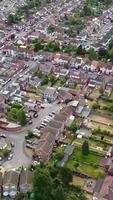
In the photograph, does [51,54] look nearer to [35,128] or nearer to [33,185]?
[35,128]

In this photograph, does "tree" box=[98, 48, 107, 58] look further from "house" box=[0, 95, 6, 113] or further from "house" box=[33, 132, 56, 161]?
"house" box=[33, 132, 56, 161]

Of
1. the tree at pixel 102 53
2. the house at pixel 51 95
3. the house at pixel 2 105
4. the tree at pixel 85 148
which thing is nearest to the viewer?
the tree at pixel 85 148

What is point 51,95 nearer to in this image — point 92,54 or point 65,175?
point 92,54

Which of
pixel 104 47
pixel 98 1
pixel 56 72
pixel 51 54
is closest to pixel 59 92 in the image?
pixel 56 72

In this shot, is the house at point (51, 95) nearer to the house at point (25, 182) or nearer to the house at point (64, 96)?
the house at point (64, 96)

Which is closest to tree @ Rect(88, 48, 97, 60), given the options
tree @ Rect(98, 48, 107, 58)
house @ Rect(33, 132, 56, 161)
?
tree @ Rect(98, 48, 107, 58)

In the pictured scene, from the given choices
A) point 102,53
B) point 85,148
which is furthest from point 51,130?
point 102,53

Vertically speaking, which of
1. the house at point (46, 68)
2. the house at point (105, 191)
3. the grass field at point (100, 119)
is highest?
the house at point (46, 68)

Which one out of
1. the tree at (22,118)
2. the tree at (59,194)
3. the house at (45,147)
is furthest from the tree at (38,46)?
the tree at (59,194)
